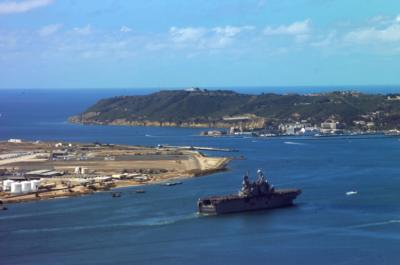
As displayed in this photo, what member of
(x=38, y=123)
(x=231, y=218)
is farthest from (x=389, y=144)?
(x=38, y=123)

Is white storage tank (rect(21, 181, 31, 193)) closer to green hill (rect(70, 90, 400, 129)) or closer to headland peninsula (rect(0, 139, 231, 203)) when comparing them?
headland peninsula (rect(0, 139, 231, 203))

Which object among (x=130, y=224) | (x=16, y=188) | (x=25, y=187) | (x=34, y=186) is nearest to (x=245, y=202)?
(x=130, y=224)

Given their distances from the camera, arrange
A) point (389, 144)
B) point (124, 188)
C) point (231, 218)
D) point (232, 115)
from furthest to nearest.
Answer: point (232, 115), point (389, 144), point (124, 188), point (231, 218)

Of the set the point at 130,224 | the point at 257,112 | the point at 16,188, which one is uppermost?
the point at 257,112

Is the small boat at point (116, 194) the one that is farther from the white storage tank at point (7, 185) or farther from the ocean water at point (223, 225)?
the white storage tank at point (7, 185)

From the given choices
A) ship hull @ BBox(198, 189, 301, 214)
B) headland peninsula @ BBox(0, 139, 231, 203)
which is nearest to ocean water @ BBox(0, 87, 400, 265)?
ship hull @ BBox(198, 189, 301, 214)

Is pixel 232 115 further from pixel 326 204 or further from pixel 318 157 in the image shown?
pixel 326 204

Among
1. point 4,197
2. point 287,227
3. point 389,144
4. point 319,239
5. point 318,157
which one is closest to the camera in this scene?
point 319,239

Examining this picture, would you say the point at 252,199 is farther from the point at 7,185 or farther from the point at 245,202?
the point at 7,185
